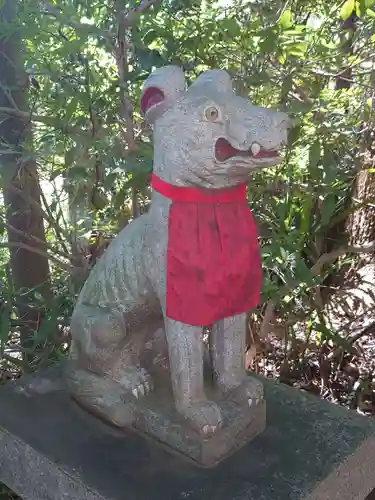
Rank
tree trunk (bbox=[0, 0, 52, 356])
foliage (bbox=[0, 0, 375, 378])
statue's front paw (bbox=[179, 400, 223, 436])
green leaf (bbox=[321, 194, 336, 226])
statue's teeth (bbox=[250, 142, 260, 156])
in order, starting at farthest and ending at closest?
green leaf (bbox=[321, 194, 336, 226]) < tree trunk (bbox=[0, 0, 52, 356]) < foliage (bbox=[0, 0, 375, 378]) < statue's front paw (bbox=[179, 400, 223, 436]) < statue's teeth (bbox=[250, 142, 260, 156])

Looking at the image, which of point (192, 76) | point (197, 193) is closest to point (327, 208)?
point (192, 76)

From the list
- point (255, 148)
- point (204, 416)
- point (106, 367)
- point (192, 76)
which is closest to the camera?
point (255, 148)

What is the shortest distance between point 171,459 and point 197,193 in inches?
17.7

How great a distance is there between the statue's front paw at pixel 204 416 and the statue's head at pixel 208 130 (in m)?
0.36

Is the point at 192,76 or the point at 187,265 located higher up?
the point at 192,76

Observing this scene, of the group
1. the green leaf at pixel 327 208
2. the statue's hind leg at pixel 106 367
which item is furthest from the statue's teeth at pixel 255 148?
the green leaf at pixel 327 208

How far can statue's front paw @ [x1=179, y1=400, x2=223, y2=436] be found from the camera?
941mm

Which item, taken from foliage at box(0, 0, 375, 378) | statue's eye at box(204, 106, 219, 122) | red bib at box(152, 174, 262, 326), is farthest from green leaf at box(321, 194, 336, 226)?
statue's eye at box(204, 106, 219, 122)

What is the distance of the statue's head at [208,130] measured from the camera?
842mm

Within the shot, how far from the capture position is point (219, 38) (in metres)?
1.39

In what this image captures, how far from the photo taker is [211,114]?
2.79ft

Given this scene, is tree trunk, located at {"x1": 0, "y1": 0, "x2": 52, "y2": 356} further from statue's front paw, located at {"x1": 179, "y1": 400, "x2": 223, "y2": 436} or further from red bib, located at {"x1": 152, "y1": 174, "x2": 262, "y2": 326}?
statue's front paw, located at {"x1": 179, "y1": 400, "x2": 223, "y2": 436}

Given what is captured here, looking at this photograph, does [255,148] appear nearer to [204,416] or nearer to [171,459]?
[204,416]

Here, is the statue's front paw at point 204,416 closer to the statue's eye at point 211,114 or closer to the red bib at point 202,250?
the red bib at point 202,250
